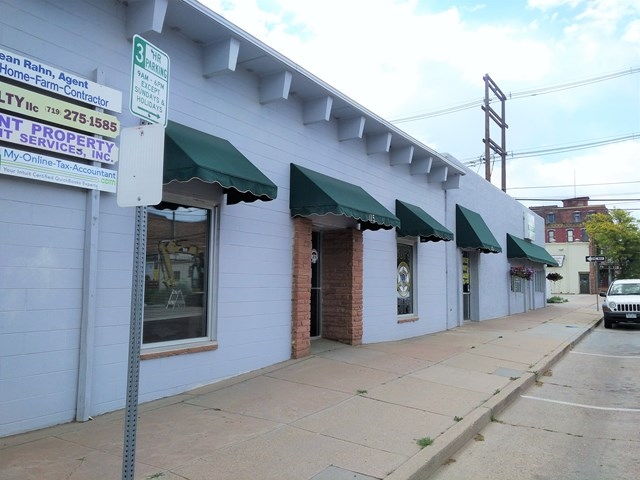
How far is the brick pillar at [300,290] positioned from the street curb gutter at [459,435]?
3.06 metres

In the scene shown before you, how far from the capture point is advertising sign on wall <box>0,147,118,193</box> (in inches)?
181

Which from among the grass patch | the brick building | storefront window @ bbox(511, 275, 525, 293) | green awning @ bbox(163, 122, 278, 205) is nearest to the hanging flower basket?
storefront window @ bbox(511, 275, 525, 293)

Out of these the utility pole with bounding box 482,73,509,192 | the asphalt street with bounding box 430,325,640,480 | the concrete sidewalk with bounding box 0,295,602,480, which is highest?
the utility pole with bounding box 482,73,509,192

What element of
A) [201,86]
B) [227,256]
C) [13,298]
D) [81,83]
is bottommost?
[13,298]

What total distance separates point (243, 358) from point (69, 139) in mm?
3771

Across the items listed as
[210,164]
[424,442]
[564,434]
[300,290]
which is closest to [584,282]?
[300,290]

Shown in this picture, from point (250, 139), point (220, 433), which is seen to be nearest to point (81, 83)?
point (250, 139)

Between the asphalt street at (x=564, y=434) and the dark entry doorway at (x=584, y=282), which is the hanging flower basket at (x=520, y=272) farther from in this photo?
the dark entry doorway at (x=584, y=282)

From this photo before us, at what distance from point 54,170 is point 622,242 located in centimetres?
4966

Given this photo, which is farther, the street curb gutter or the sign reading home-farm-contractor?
the sign reading home-farm-contractor

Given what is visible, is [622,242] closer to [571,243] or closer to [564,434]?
[571,243]

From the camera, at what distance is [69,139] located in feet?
16.7

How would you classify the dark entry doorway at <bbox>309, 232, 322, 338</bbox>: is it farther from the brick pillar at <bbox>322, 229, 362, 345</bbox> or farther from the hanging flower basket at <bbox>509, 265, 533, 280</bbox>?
the hanging flower basket at <bbox>509, 265, 533, 280</bbox>

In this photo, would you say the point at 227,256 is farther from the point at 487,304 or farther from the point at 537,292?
the point at 537,292
